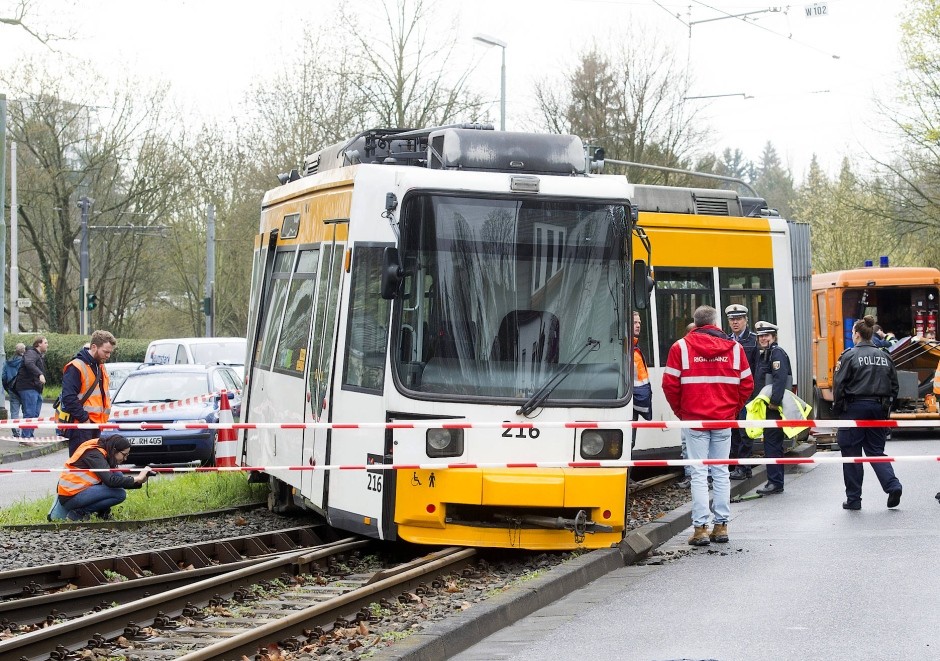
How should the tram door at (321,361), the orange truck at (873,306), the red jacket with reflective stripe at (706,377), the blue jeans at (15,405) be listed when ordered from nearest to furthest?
1. the tram door at (321,361)
2. the red jacket with reflective stripe at (706,377)
3. the blue jeans at (15,405)
4. the orange truck at (873,306)

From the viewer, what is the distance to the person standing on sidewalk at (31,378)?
26.9 m

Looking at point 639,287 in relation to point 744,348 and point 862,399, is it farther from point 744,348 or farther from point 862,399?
point 744,348

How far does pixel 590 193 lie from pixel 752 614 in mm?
3778

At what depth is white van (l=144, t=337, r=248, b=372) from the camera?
27.7m

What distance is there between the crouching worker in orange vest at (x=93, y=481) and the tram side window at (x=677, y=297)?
280 inches

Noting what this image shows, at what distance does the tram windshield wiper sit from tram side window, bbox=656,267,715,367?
662 centimetres

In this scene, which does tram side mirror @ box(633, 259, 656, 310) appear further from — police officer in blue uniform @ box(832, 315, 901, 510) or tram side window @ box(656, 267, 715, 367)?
tram side window @ box(656, 267, 715, 367)

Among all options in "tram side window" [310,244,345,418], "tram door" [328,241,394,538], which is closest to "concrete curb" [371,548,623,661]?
"tram door" [328,241,394,538]

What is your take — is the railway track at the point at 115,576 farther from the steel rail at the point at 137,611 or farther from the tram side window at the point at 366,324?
the tram side window at the point at 366,324

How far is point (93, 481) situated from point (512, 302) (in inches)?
196

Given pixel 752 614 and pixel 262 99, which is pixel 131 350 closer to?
pixel 262 99

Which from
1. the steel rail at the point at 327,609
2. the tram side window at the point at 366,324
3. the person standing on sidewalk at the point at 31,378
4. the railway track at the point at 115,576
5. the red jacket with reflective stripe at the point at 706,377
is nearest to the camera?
the steel rail at the point at 327,609

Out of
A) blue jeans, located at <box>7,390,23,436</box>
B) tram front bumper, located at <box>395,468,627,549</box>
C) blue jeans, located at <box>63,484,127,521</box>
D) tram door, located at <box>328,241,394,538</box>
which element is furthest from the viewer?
blue jeans, located at <box>7,390,23,436</box>

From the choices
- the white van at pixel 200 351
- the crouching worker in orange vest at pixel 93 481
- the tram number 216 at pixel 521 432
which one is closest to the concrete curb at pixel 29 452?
the white van at pixel 200 351
